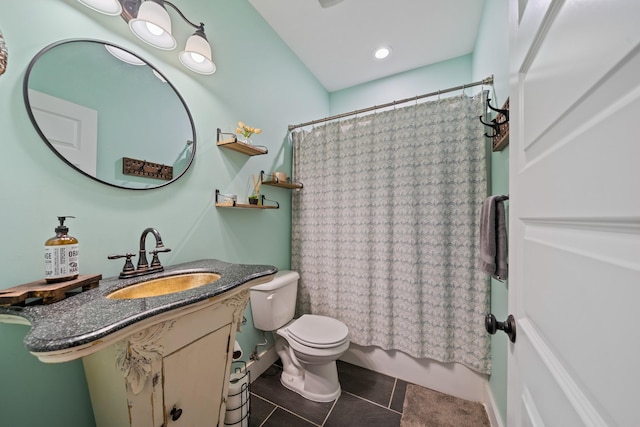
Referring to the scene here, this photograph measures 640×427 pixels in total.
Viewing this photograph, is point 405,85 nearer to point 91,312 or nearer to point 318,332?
point 318,332

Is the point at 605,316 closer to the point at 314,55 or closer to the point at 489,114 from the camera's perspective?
the point at 489,114

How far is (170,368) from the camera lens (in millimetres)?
773

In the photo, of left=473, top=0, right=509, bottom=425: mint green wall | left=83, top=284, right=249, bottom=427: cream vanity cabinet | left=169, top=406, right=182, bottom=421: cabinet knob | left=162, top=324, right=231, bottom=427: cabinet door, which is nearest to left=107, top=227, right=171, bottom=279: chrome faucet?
left=83, top=284, right=249, bottom=427: cream vanity cabinet

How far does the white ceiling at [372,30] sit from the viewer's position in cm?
161

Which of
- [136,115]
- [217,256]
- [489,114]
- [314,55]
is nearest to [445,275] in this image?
[489,114]

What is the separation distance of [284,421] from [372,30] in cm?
280

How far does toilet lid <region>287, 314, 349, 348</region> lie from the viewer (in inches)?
55.3

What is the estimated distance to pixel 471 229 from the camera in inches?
56.1

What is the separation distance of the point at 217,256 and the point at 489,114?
1924mm

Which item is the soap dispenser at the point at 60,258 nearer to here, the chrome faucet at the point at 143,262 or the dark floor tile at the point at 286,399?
the chrome faucet at the point at 143,262

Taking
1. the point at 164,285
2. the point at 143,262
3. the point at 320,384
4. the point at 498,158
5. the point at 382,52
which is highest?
the point at 382,52

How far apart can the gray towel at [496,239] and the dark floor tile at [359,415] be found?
104cm

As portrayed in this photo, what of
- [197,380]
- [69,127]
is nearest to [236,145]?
[69,127]

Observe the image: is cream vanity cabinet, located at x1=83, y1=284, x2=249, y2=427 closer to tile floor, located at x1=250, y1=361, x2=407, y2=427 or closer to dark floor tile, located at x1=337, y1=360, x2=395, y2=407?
tile floor, located at x1=250, y1=361, x2=407, y2=427
